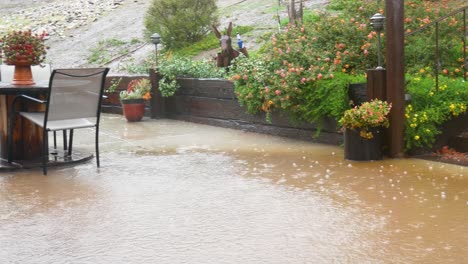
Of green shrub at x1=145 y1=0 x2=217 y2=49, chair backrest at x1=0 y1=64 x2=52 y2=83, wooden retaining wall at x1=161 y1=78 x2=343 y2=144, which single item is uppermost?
green shrub at x1=145 y1=0 x2=217 y2=49

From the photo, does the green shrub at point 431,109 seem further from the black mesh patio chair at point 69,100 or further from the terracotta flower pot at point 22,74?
the terracotta flower pot at point 22,74

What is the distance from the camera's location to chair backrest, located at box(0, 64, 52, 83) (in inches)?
355

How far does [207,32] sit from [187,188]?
1237 cm

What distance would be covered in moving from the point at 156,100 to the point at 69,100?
507 cm

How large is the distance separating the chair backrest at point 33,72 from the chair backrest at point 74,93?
1.83 meters

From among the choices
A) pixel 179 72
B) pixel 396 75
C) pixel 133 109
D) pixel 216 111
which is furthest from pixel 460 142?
pixel 133 109

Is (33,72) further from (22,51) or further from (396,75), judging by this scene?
(396,75)

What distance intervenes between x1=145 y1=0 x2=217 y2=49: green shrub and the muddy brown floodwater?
380 inches

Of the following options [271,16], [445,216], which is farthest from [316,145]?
[271,16]

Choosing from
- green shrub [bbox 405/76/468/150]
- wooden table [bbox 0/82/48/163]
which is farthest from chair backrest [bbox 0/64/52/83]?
green shrub [bbox 405/76/468/150]

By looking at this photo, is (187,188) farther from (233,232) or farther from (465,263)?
(465,263)

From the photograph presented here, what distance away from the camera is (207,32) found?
18.3m

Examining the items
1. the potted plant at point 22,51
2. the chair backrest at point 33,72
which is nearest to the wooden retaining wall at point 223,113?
the chair backrest at point 33,72

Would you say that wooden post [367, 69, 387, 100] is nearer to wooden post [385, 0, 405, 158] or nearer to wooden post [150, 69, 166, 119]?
wooden post [385, 0, 405, 158]
